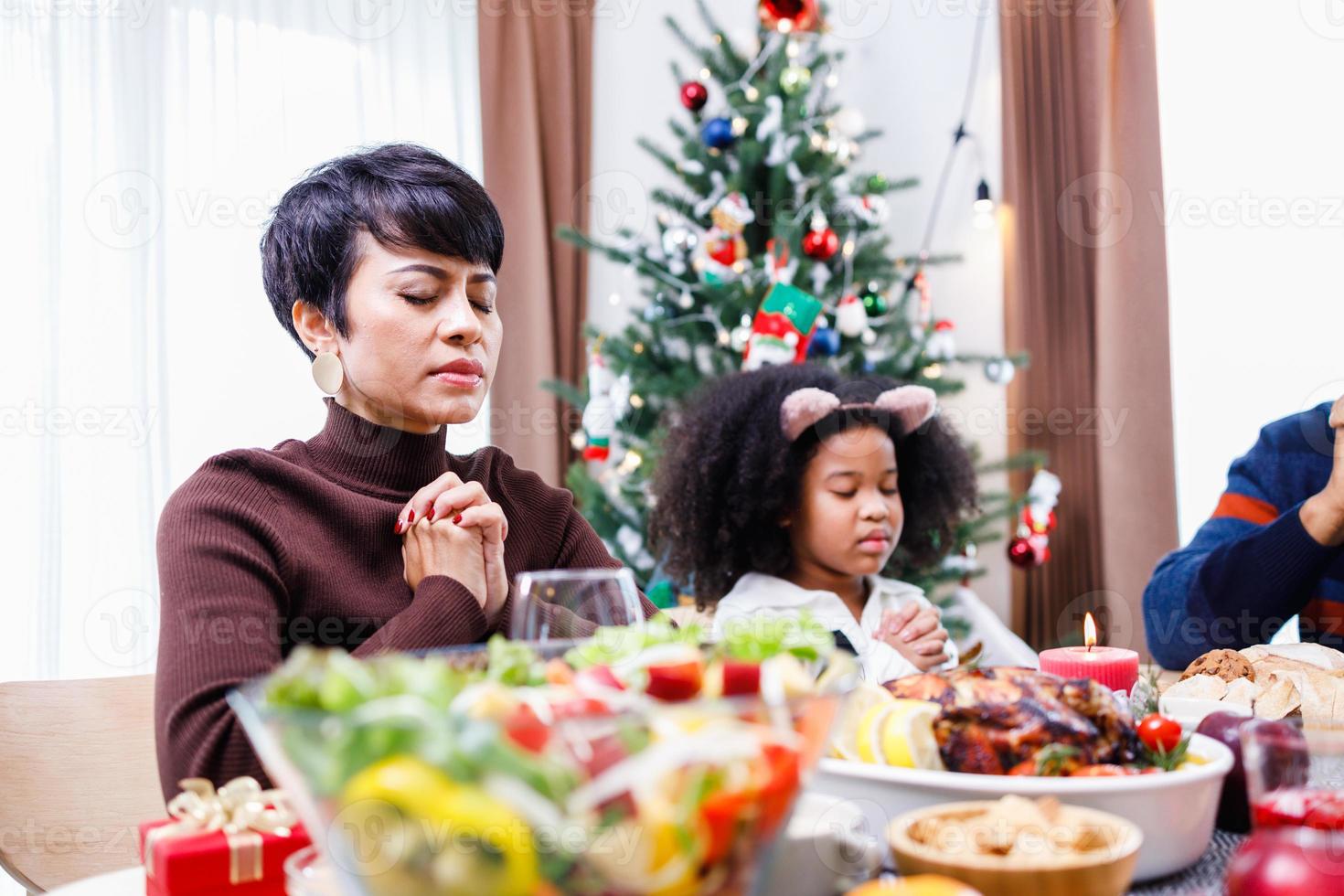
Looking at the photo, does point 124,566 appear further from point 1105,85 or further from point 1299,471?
point 1105,85

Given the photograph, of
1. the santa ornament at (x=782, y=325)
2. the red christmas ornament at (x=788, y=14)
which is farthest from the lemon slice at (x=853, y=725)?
the red christmas ornament at (x=788, y=14)

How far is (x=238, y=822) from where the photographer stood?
2.14 ft

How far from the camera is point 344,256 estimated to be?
1.22 metres

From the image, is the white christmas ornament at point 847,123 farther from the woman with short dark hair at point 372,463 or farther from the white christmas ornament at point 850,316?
the woman with short dark hair at point 372,463

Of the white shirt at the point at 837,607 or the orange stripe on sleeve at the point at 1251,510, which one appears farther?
the orange stripe on sleeve at the point at 1251,510

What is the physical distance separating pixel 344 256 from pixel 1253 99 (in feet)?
9.18

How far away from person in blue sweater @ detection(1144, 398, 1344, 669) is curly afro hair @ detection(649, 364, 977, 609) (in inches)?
Result: 17.9

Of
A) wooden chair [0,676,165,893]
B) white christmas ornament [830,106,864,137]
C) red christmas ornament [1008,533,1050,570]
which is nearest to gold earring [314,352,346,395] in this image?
wooden chair [0,676,165,893]

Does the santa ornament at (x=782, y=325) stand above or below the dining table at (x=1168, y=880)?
above

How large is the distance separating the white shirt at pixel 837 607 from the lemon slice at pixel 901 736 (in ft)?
3.37

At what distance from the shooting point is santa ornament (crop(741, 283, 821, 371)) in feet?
8.80

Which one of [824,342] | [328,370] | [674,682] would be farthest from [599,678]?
[824,342]

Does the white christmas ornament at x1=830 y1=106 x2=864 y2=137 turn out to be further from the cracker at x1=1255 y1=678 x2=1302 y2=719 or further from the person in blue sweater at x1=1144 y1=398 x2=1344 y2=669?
the cracker at x1=1255 y1=678 x2=1302 y2=719

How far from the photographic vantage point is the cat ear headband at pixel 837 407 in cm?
190
